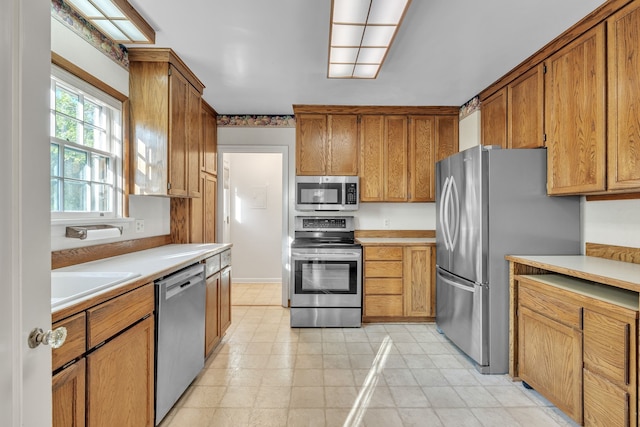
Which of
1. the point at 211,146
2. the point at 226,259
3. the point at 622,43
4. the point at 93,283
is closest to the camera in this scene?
the point at 93,283

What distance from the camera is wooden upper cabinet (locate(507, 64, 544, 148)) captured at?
8.23 ft

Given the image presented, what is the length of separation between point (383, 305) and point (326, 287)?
0.66 metres

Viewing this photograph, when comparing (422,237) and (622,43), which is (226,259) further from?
(622,43)

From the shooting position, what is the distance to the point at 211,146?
395cm

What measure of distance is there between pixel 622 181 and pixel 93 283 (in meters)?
2.88

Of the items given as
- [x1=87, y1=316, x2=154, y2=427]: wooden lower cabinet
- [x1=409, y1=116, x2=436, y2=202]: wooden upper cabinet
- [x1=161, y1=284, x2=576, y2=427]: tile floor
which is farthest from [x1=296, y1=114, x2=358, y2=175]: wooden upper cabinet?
[x1=87, y1=316, x2=154, y2=427]: wooden lower cabinet

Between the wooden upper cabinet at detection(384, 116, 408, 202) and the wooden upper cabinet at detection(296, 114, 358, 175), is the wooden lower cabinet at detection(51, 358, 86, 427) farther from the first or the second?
the wooden upper cabinet at detection(384, 116, 408, 202)

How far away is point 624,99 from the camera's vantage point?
1819mm

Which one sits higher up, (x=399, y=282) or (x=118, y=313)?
(x=118, y=313)

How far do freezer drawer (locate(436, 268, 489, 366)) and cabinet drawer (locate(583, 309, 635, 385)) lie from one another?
0.77m

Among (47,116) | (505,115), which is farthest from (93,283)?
(505,115)

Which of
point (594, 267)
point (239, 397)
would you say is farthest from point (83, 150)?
point (594, 267)

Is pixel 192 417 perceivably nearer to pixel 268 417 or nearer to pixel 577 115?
pixel 268 417

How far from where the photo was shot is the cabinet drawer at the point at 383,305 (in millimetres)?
3512
